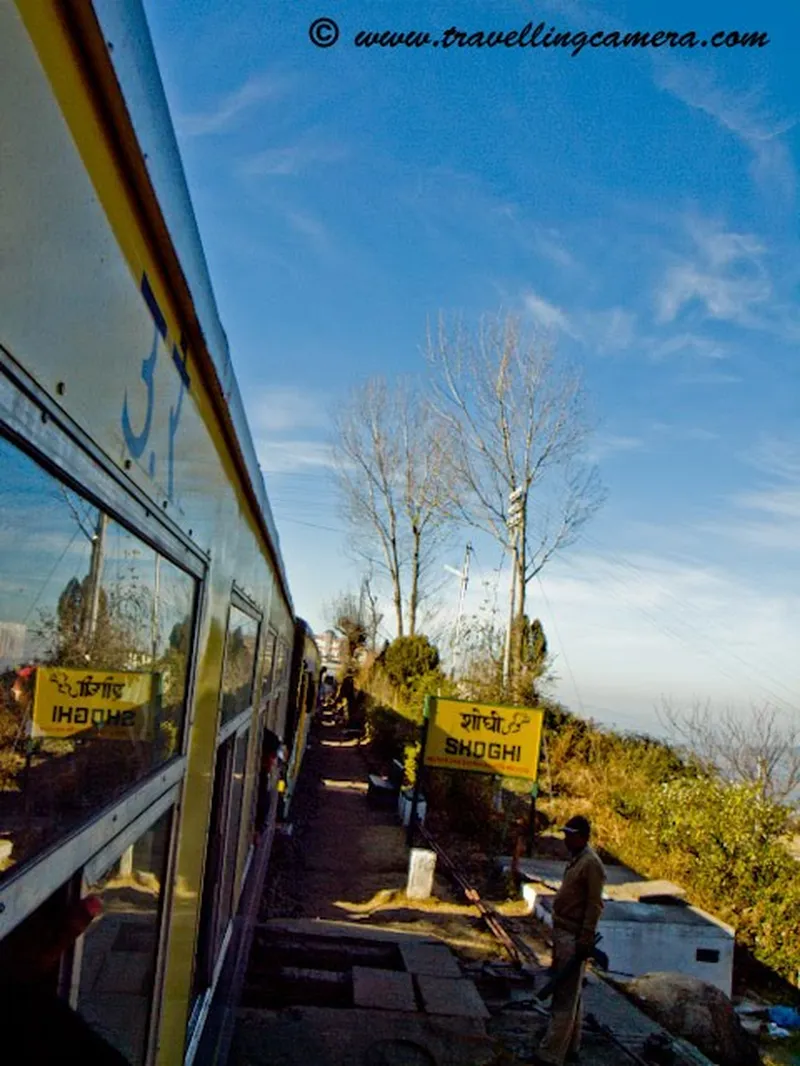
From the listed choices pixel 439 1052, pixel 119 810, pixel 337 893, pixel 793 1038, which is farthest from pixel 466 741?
pixel 119 810

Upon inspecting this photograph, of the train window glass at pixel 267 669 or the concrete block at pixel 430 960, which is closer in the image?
the train window glass at pixel 267 669

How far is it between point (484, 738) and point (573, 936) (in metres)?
6.12

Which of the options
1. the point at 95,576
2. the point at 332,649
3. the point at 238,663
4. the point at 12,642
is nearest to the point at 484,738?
the point at 238,663

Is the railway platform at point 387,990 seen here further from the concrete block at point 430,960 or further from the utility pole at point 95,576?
the utility pole at point 95,576

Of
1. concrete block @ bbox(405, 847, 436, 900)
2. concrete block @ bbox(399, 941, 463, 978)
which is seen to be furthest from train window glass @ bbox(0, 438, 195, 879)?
concrete block @ bbox(405, 847, 436, 900)

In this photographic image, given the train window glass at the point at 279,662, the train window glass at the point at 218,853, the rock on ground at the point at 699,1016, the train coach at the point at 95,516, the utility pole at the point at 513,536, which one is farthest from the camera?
the utility pole at the point at 513,536

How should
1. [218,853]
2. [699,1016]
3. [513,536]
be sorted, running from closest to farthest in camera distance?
1. [218,853]
2. [699,1016]
3. [513,536]

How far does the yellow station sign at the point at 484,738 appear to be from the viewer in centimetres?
1158

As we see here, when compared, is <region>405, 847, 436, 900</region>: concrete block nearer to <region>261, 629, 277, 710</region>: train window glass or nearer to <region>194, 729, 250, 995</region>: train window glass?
<region>261, 629, 277, 710</region>: train window glass

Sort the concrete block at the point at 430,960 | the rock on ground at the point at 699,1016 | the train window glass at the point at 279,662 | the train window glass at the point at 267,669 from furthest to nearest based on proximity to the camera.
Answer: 1. the train window glass at the point at 279,662
2. the rock on ground at the point at 699,1016
3. the concrete block at the point at 430,960
4. the train window glass at the point at 267,669

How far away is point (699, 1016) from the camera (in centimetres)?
702

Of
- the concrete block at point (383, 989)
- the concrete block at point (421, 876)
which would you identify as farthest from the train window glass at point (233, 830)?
the concrete block at point (421, 876)

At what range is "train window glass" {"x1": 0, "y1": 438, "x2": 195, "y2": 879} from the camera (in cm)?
100

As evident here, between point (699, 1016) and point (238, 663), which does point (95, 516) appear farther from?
point (699, 1016)
